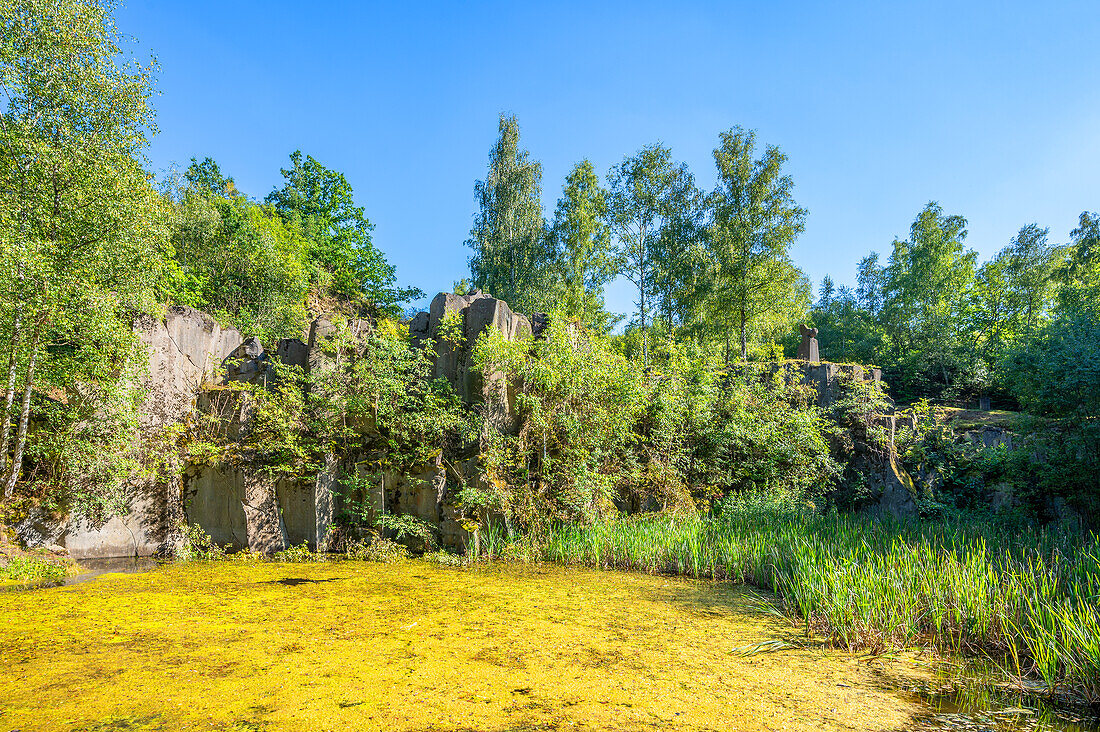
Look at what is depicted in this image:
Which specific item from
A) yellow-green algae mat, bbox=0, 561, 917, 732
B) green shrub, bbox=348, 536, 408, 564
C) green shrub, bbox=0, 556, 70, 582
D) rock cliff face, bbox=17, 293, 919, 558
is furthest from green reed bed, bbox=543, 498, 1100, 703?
green shrub, bbox=0, 556, 70, 582

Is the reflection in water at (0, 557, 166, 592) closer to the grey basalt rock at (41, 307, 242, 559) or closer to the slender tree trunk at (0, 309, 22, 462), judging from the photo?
the grey basalt rock at (41, 307, 242, 559)

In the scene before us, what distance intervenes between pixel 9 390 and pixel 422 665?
753cm

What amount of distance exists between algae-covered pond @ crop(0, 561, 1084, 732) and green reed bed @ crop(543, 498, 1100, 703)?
422mm

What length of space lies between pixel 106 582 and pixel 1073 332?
1301 centimetres

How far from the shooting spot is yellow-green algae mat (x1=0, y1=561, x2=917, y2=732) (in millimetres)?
2699

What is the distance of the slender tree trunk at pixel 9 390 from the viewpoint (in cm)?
689

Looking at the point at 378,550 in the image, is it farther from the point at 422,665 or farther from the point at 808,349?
the point at 808,349

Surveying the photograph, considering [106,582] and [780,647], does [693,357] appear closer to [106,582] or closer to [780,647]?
[780,647]

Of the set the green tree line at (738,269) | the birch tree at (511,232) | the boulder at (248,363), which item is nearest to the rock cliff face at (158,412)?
the boulder at (248,363)

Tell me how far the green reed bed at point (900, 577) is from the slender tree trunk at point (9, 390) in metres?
7.48

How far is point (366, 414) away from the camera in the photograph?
821 cm

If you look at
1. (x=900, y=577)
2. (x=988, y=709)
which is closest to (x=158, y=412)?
(x=900, y=577)

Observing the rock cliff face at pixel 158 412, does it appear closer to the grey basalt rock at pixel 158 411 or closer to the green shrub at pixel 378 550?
the grey basalt rock at pixel 158 411

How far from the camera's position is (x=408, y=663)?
134 inches
